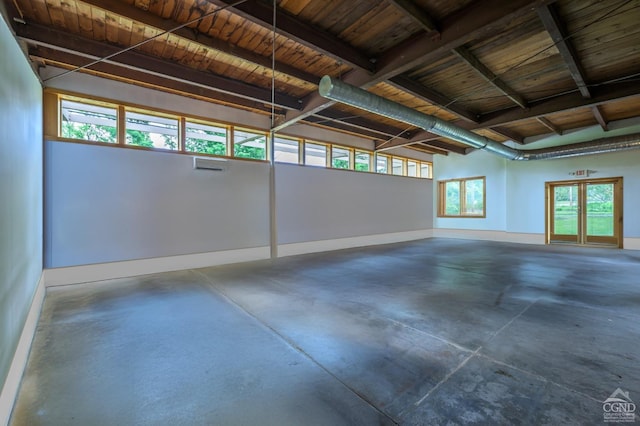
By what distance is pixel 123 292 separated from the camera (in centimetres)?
377

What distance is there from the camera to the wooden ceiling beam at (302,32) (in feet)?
9.13

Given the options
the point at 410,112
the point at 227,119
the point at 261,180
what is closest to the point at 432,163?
the point at 410,112

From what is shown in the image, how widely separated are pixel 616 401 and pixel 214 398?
7.66 ft

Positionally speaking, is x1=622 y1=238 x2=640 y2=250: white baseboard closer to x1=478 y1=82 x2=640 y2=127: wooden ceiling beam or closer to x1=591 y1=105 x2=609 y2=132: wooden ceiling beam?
x1=591 y1=105 x2=609 y2=132: wooden ceiling beam

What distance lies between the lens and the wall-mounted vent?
17.1 ft

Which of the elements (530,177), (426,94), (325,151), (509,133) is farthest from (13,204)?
(530,177)

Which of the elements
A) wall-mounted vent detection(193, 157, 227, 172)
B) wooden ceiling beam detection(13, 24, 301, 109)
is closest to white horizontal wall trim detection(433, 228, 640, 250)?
wooden ceiling beam detection(13, 24, 301, 109)

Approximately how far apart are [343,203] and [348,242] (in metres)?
1.14

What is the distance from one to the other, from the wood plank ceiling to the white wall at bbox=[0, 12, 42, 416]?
1156 mm

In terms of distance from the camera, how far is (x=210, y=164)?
537 centimetres

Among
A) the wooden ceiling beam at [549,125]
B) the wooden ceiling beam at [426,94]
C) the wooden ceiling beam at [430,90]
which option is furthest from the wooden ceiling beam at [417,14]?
the wooden ceiling beam at [549,125]

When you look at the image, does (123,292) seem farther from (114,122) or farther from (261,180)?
(261,180)

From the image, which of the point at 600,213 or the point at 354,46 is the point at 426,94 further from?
the point at 600,213

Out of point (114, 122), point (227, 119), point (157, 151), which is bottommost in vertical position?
point (157, 151)
